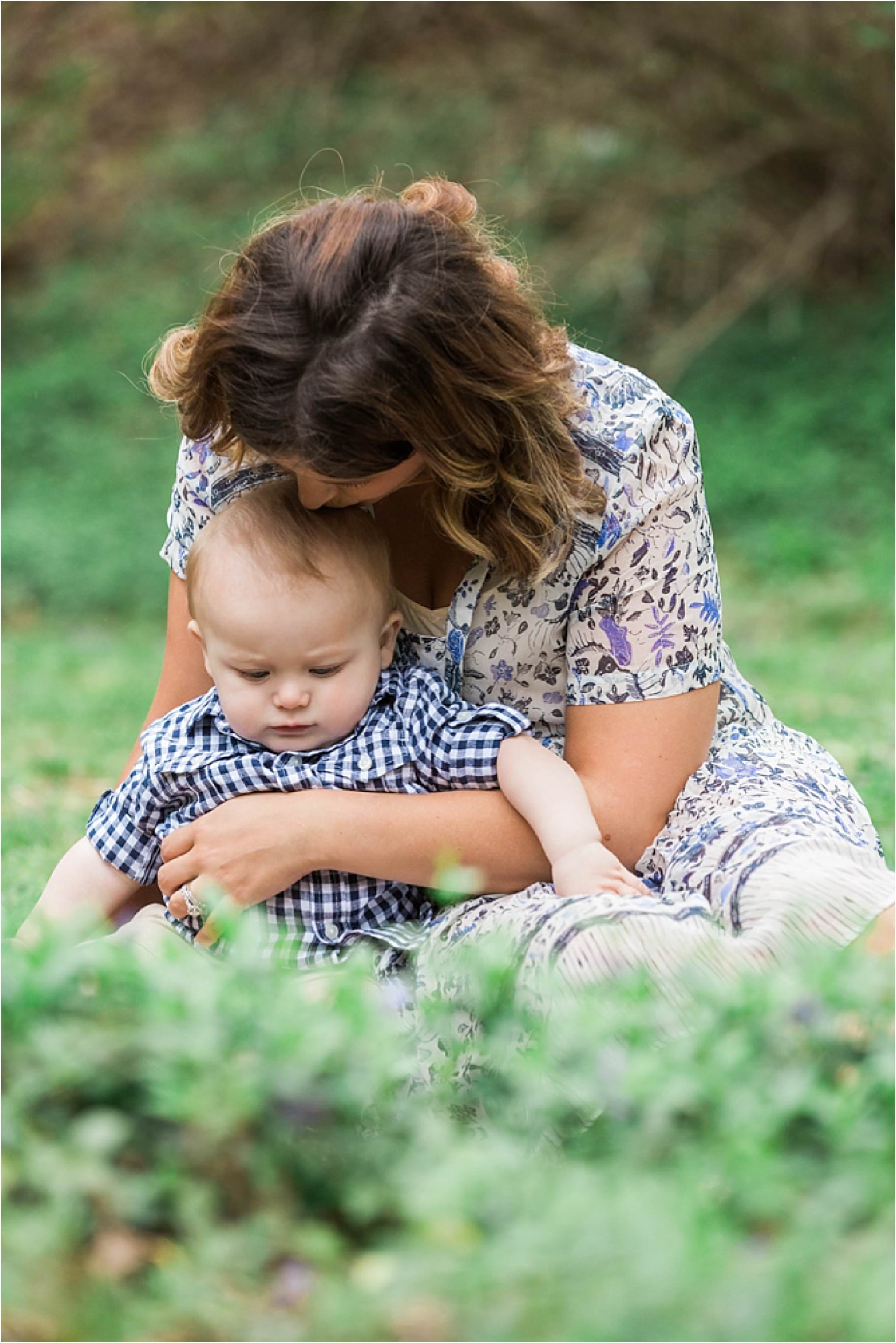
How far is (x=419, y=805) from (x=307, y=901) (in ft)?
0.80

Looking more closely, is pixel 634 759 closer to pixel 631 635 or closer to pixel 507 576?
pixel 631 635

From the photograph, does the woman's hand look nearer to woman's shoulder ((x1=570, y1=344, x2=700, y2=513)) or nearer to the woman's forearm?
the woman's forearm

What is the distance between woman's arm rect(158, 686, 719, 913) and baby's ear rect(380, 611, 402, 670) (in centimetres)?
27

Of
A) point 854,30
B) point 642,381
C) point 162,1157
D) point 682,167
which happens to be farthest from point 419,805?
point 682,167

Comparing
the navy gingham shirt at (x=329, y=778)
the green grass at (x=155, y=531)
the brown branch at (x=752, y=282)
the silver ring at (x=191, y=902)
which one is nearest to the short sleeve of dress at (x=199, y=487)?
the navy gingham shirt at (x=329, y=778)

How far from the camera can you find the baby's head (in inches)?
97.7

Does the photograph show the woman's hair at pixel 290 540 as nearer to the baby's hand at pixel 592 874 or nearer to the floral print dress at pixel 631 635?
the floral print dress at pixel 631 635

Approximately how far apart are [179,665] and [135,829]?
37cm

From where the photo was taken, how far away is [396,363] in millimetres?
2260

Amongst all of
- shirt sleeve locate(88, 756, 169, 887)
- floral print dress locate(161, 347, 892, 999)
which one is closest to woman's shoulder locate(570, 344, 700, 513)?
floral print dress locate(161, 347, 892, 999)

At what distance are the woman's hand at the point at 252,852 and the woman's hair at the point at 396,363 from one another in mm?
515

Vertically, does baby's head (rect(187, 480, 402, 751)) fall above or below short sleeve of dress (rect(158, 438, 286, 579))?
below

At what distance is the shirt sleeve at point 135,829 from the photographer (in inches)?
103

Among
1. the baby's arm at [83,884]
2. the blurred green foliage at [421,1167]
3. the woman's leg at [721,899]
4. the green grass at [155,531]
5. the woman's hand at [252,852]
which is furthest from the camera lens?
the green grass at [155,531]
